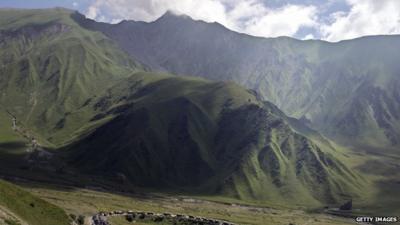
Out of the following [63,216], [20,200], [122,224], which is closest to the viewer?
[20,200]

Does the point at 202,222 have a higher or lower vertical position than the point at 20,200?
higher

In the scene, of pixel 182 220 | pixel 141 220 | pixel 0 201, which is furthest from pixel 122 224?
pixel 0 201

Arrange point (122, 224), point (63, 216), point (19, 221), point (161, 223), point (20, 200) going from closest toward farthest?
point (19, 221) < point (20, 200) < point (63, 216) < point (122, 224) < point (161, 223)

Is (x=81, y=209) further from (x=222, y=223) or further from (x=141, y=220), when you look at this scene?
(x=222, y=223)

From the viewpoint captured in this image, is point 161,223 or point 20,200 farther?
point 161,223

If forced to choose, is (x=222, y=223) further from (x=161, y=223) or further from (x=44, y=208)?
(x=44, y=208)

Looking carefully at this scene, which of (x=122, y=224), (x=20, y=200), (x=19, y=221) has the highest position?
(x=122, y=224)

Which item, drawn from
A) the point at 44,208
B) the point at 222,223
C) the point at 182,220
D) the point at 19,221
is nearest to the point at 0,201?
the point at 19,221
